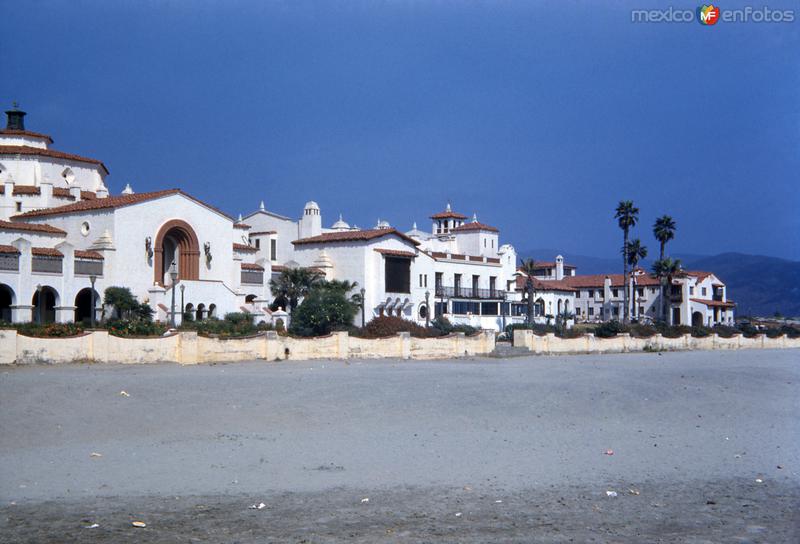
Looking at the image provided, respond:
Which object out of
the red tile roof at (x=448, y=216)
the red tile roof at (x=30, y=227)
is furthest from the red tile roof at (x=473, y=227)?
the red tile roof at (x=30, y=227)

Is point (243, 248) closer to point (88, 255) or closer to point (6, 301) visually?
point (88, 255)

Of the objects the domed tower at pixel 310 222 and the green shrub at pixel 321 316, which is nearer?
the green shrub at pixel 321 316

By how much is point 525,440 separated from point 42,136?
4825cm

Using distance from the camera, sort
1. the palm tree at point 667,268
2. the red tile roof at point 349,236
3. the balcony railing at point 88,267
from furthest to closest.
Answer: the palm tree at point 667,268 < the red tile roof at point 349,236 < the balcony railing at point 88,267

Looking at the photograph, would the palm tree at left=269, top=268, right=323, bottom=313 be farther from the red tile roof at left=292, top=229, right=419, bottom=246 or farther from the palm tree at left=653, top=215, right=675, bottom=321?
the palm tree at left=653, top=215, right=675, bottom=321

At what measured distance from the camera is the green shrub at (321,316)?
144 ft

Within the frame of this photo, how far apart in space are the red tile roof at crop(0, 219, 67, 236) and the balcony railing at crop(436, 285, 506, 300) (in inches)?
1149

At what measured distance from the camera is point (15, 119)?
5509cm

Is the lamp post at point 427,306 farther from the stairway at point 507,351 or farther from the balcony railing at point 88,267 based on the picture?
the balcony railing at point 88,267

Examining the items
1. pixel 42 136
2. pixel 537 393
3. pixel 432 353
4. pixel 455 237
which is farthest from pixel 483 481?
pixel 455 237

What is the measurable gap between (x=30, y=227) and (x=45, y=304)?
4.63m

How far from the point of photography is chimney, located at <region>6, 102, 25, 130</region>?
179 feet

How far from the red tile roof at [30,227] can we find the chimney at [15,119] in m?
11.1

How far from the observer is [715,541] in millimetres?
10242
